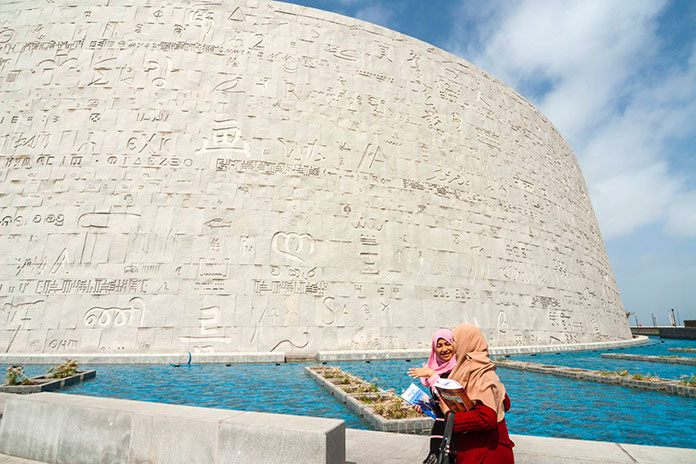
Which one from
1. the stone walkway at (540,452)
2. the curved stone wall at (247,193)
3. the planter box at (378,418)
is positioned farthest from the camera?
the curved stone wall at (247,193)

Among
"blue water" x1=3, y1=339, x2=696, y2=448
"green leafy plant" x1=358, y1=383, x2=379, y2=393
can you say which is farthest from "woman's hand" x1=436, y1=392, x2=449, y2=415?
"green leafy plant" x1=358, y1=383, x2=379, y2=393

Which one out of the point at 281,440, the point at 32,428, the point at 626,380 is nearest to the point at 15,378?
the point at 32,428

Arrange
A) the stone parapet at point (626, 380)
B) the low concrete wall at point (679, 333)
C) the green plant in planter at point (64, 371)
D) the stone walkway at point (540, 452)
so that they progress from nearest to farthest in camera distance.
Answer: the stone walkway at point (540, 452) → the stone parapet at point (626, 380) → the green plant in planter at point (64, 371) → the low concrete wall at point (679, 333)

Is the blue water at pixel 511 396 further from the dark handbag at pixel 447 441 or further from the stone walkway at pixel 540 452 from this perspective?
the dark handbag at pixel 447 441

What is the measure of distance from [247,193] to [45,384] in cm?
628

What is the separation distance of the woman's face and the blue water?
2.33 metres

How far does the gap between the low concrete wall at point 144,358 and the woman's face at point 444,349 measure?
24.8 feet

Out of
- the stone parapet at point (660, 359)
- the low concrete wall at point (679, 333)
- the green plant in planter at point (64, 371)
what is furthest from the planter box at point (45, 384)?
the low concrete wall at point (679, 333)

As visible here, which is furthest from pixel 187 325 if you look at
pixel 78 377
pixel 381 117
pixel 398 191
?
pixel 381 117

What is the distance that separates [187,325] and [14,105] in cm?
856

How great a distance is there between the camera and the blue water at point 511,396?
12.6ft

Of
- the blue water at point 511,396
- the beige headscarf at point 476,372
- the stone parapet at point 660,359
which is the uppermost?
the beige headscarf at point 476,372

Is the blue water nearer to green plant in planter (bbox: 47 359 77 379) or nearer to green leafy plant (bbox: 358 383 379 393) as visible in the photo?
green plant in planter (bbox: 47 359 77 379)

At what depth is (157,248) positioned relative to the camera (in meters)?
9.71
